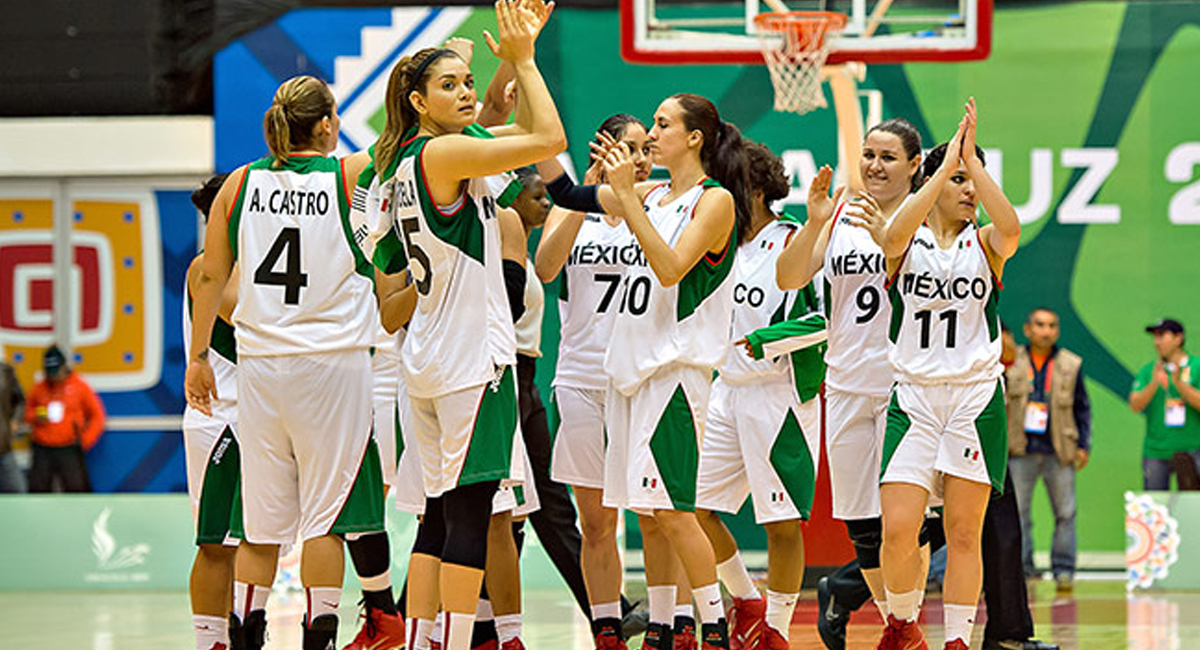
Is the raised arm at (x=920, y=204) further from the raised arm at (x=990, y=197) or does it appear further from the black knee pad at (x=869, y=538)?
the black knee pad at (x=869, y=538)

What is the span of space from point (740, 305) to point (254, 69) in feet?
26.5

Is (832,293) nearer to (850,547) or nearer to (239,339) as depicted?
(239,339)

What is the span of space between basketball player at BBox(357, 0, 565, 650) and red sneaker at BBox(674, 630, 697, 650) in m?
1.16

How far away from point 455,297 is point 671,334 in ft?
3.25

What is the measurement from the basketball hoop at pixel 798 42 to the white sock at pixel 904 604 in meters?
5.23

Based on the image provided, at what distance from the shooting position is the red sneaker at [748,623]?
22.0 ft

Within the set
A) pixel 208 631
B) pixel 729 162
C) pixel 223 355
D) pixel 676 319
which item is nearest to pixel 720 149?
pixel 729 162

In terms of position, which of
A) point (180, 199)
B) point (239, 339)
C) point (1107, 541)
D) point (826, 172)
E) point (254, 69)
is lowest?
point (1107, 541)

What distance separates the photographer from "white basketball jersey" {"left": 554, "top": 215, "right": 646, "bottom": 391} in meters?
6.99

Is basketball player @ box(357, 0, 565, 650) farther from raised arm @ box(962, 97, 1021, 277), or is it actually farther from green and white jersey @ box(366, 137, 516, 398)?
raised arm @ box(962, 97, 1021, 277)

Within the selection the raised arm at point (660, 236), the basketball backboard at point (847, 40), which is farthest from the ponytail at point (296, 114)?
the basketball backboard at point (847, 40)

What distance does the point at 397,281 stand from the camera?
18.9ft

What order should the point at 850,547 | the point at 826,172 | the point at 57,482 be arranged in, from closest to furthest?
the point at 826,172 → the point at 850,547 → the point at 57,482

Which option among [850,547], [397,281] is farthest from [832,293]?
[850,547]
